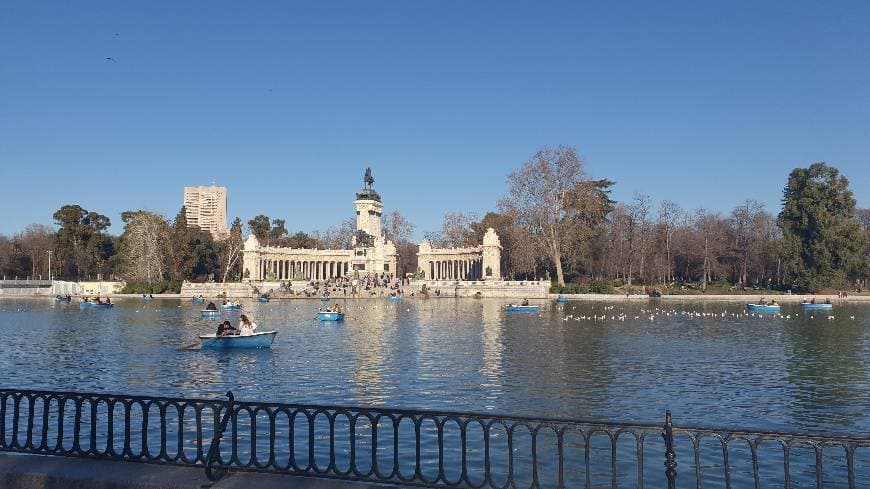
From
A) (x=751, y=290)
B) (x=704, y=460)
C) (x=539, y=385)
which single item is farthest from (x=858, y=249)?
(x=704, y=460)

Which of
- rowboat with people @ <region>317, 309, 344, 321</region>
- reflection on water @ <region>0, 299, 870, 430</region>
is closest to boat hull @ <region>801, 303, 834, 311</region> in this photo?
reflection on water @ <region>0, 299, 870, 430</region>

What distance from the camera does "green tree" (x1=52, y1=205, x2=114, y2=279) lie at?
110275mm

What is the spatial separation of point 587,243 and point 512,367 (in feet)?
218

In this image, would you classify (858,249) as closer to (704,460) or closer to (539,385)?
(539,385)

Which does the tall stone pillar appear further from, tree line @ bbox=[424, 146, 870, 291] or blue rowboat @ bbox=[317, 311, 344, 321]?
blue rowboat @ bbox=[317, 311, 344, 321]

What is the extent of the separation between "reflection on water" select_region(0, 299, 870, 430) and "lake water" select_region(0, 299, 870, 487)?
0.06 meters

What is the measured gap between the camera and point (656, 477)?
1223cm

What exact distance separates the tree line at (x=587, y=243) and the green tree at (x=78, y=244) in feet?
0.56

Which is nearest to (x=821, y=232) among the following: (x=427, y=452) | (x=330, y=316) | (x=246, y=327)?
(x=330, y=316)

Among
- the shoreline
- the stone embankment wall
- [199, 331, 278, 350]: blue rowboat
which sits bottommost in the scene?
[199, 331, 278, 350]: blue rowboat

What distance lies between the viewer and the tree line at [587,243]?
261 feet

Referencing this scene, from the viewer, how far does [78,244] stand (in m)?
110

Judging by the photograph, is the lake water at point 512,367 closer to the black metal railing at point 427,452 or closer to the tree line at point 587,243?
the black metal railing at point 427,452

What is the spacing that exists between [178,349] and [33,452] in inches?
861
